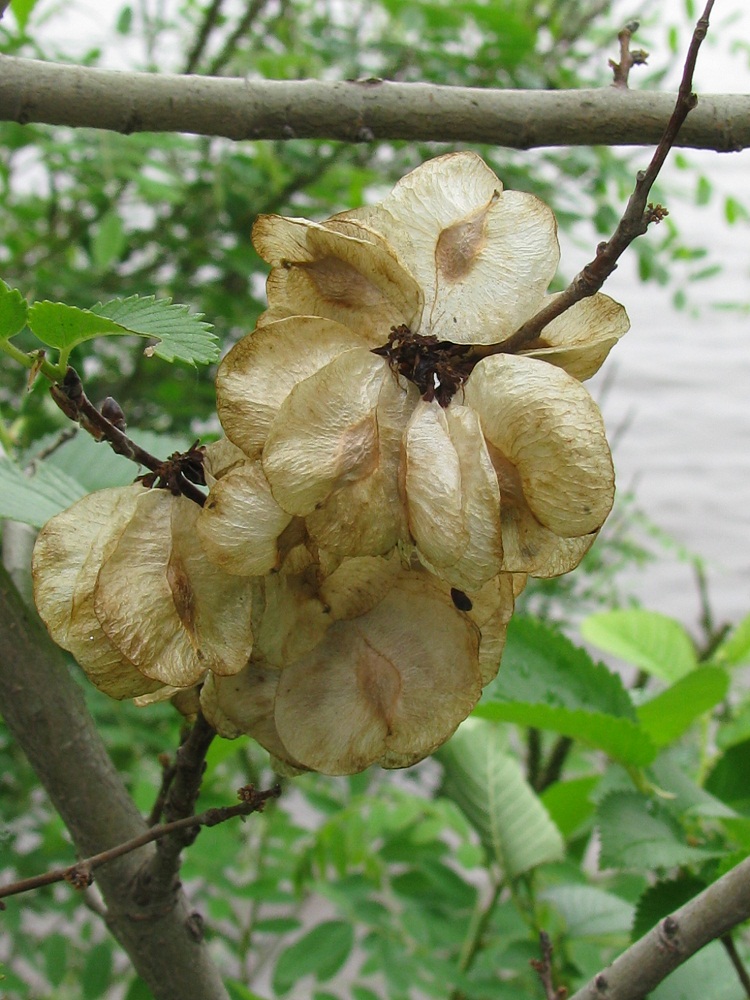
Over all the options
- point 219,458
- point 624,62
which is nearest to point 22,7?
point 624,62

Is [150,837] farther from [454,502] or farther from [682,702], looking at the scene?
[682,702]

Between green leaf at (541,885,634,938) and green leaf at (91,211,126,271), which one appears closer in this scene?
green leaf at (541,885,634,938)

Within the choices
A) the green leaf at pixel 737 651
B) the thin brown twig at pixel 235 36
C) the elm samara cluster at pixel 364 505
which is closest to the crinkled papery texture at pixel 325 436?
the elm samara cluster at pixel 364 505

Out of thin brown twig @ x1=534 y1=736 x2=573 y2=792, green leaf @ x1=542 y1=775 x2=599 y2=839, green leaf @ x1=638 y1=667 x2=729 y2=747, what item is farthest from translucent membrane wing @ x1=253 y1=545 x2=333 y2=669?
thin brown twig @ x1=534 y1=736 x2=573 y2=792

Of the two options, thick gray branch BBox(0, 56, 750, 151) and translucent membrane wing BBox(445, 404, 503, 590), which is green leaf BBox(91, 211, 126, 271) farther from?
translucent membrane wing BBox(445, 404, 503, 590)

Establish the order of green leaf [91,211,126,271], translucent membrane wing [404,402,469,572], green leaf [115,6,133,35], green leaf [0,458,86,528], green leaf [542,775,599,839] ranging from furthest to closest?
green leaf [115,6,133,35], green leaf [91,211,126,271], green leaf [542,775,599,839], green leaf [0,458,86,528], translucent membrane wing [404,402,469,572]

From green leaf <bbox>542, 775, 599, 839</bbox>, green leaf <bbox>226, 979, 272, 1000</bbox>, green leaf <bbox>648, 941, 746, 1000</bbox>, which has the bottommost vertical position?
green leaf <bbox>226, 979, 272, 1000</bbox>
